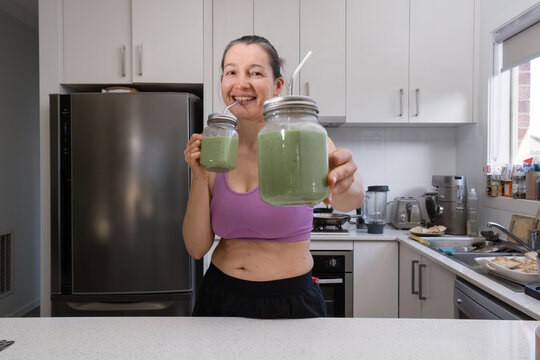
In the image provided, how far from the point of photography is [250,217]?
109cm

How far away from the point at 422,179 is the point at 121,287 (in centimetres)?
225

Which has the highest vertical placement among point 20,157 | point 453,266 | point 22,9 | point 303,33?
point 22,9

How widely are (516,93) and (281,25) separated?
5.16ft

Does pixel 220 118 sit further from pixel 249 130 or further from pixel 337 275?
pixel 337 275

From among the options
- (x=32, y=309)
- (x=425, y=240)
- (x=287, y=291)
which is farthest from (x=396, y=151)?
(x=32, y=309)

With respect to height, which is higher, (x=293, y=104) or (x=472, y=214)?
(x=293, y=104)

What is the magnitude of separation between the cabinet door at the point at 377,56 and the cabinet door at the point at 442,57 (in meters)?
0.07

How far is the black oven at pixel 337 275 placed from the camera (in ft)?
7.75

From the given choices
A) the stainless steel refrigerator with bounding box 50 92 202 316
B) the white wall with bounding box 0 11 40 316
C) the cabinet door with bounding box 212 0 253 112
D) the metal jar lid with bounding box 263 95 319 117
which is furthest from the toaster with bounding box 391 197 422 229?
the white wall with bounding box 0 11 40 316

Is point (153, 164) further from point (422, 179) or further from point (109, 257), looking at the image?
point (422, 179)

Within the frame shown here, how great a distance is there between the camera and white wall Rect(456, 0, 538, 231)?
7.57 ft

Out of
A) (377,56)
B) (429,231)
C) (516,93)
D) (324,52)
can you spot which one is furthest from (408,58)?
(429,231)

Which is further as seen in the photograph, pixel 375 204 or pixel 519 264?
pixel 375 204

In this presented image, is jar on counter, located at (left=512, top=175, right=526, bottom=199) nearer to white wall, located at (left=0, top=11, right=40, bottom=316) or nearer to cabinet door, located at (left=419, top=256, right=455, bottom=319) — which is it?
cabinet door, located at (left=419, top=256, right=455, bottom=319)
